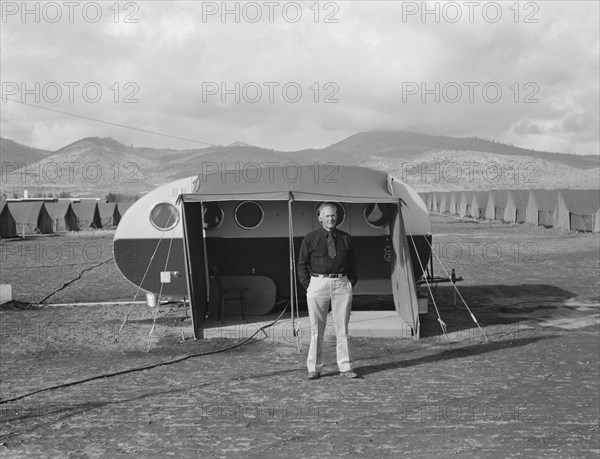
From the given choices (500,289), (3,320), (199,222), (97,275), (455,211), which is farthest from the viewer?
(455,211)

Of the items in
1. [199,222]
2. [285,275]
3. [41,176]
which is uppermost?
[41,176]

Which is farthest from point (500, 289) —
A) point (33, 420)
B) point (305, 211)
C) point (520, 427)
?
point (33, 420)

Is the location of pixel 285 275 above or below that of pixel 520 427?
above

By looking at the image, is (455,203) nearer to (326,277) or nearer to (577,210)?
(577,210)

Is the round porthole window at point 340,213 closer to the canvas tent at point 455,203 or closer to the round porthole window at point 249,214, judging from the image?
the round porthole window at point 249,214

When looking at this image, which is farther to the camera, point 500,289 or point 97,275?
point 97,275

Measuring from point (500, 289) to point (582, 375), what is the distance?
27.8 feet

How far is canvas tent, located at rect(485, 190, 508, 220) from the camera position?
49156mm

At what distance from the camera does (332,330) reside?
40.0 feet

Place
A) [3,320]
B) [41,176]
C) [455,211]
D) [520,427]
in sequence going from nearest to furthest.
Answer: [520,427] → [3,320] → [455,211] → [41,176]

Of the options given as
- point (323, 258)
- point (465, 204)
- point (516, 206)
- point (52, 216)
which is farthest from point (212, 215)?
point (465, 204)

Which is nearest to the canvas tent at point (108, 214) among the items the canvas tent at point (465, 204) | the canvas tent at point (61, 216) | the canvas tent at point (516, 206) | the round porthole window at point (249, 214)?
the canvas tent at point (61, 216)

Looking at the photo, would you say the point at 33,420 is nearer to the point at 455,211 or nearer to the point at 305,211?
the point at 305,211

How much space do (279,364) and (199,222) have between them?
13.1ft
